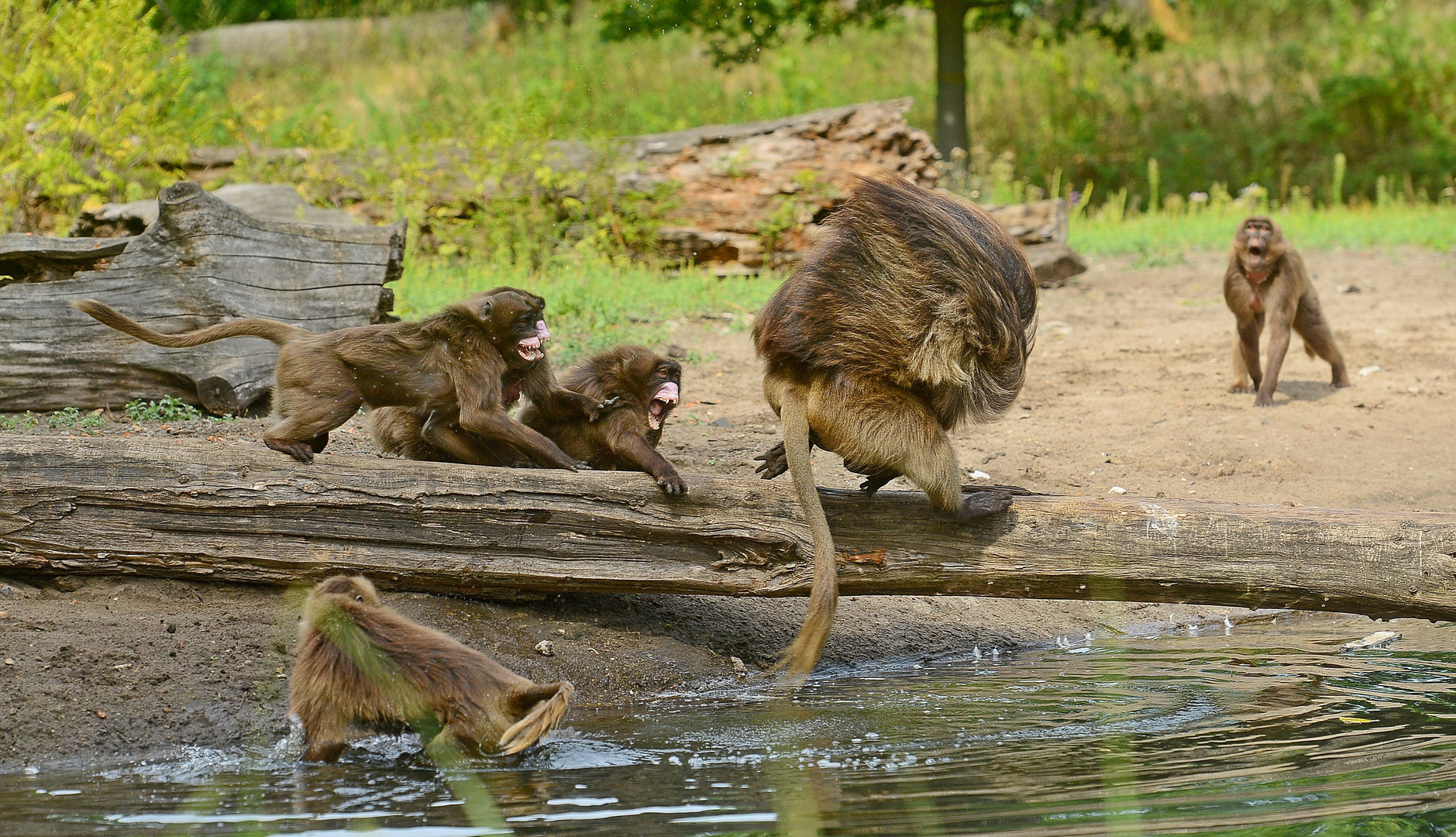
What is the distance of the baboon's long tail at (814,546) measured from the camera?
14.6 ft

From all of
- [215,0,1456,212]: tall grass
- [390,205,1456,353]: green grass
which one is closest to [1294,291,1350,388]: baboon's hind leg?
[390,205,1456,353]: green grass

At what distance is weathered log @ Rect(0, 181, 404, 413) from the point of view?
727 cm

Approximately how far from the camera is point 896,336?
4.79 metres

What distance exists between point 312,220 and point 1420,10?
2411 centimetres

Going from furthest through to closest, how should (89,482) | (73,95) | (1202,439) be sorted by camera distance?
(73,95) < (1202,439) < (89,482)

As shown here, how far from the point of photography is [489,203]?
11.9 metres

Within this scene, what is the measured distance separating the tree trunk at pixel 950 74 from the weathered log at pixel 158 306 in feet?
33.8

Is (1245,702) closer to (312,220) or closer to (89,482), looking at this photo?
(89,482)

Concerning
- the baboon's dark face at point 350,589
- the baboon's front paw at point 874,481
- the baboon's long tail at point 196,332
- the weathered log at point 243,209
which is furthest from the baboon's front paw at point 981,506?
the weathered log at point 243,209

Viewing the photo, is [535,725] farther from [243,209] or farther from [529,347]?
[243,209]

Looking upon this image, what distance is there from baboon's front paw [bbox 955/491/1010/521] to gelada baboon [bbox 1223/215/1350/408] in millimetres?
4965

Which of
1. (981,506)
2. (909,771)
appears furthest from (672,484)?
(909,771)

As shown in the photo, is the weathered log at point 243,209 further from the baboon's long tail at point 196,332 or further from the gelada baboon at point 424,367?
the gelada baboon at point 424,367

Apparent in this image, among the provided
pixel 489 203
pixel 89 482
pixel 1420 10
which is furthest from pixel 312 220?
pixel 1420 10
